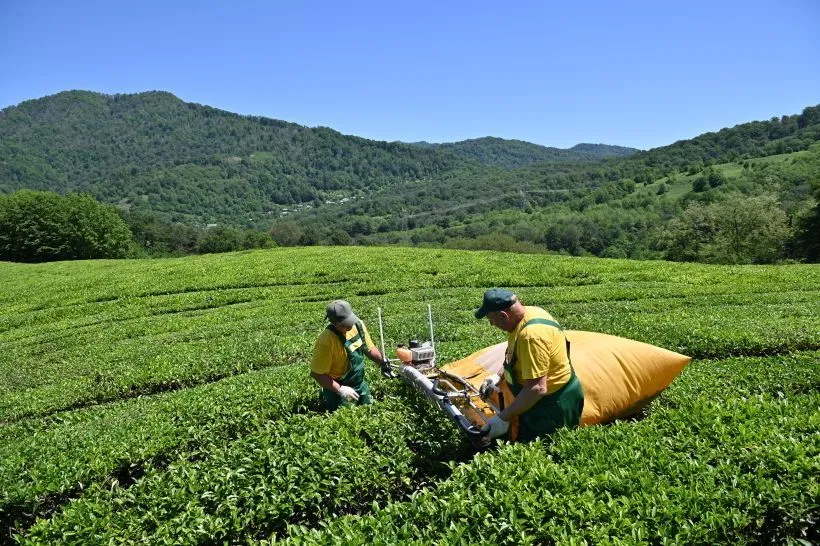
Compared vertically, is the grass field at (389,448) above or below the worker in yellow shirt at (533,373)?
below

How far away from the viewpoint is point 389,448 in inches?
265

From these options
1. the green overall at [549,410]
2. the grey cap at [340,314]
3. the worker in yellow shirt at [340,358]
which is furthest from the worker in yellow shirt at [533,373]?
the worker in yellow shirt at [340,358]

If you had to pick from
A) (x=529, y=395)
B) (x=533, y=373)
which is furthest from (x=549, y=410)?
(x=533, y=373)

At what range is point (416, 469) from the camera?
666 centimetres

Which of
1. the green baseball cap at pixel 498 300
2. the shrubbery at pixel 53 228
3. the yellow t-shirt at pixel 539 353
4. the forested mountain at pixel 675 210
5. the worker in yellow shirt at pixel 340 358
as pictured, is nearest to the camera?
the yellow t-shirt at pixel 539 353

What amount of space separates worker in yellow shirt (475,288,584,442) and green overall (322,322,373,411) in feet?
7.56

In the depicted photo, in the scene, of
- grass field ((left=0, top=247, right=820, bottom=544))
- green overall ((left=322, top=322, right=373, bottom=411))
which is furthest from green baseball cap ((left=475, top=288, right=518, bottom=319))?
green overall ((left=322, top=322, right=373, bottom=411))

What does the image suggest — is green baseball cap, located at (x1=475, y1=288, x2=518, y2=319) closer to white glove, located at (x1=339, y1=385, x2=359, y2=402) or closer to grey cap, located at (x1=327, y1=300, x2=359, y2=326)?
grey cap, located at (x1=327, y1=300, x2=359, y2=326)

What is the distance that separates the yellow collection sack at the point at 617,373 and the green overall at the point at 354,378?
241 centimetres

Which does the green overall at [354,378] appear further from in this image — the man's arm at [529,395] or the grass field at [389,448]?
the man's arm at [529,395]

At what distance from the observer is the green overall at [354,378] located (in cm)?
779

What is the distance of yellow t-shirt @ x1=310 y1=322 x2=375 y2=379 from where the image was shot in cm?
761

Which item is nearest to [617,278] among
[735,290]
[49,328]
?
[735,290]

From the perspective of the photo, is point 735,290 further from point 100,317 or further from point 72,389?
point 100,317
